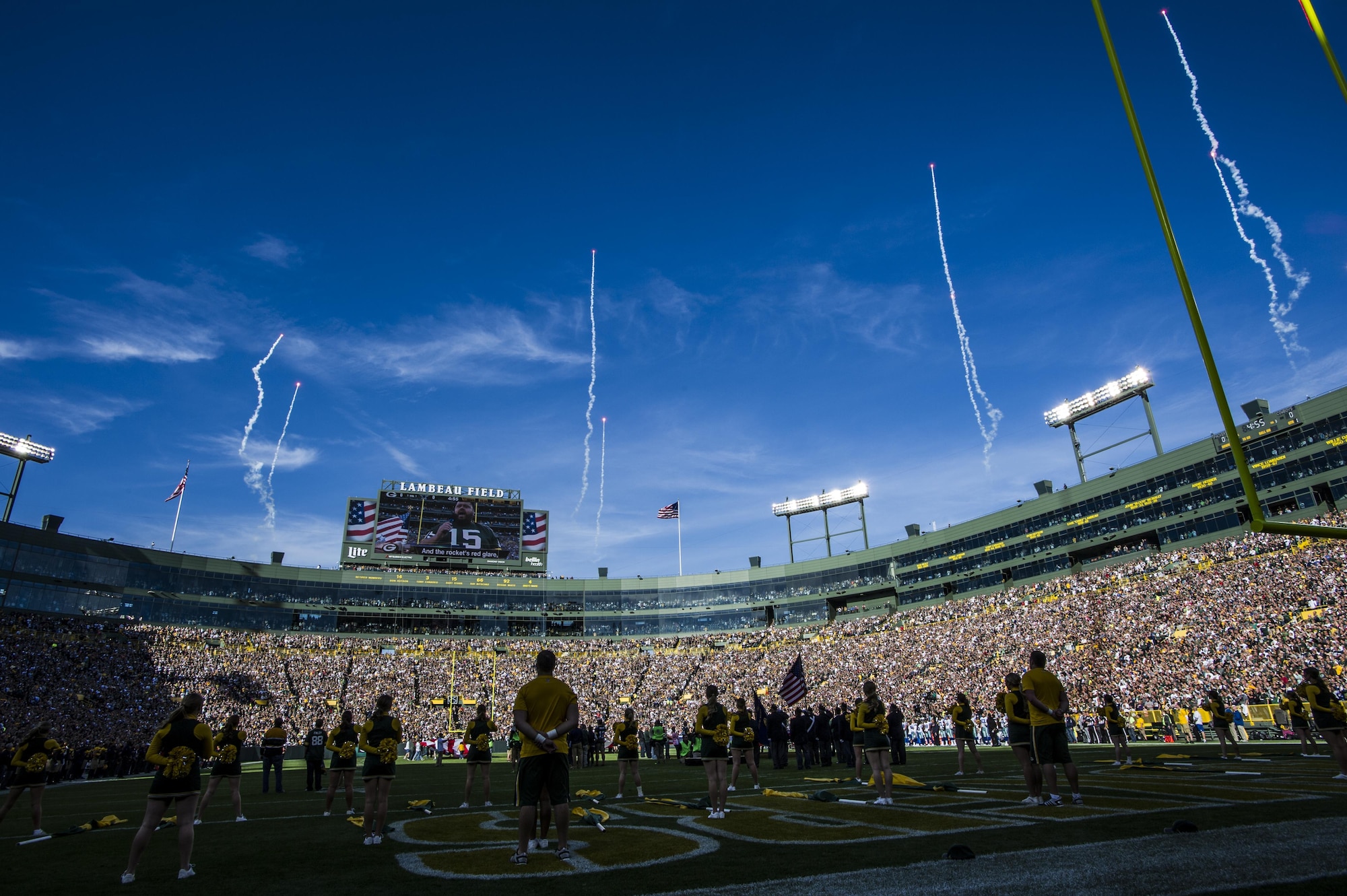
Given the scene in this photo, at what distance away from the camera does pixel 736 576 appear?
8650cm

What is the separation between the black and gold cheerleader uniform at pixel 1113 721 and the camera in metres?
17.0

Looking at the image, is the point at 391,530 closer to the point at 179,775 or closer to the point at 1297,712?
the point at 179,775

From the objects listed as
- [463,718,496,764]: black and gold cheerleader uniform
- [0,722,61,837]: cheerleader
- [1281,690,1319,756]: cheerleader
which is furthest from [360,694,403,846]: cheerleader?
[1281,690,1319,756]: cheerleader

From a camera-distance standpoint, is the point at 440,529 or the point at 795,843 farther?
the point at 440,529

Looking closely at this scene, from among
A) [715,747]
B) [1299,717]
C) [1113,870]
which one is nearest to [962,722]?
[1299,717]

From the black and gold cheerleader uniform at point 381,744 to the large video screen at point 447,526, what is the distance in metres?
60.6

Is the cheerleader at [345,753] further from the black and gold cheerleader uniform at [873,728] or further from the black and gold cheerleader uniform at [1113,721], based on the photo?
the black and gold cheerleader uniform at [1113,721]

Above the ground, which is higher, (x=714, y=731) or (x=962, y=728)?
(x=714, y=731)

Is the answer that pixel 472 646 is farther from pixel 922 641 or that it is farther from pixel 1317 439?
pixel 1317 439

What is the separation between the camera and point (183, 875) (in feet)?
22.6

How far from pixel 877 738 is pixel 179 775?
9.26m

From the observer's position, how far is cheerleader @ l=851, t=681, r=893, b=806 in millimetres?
10602

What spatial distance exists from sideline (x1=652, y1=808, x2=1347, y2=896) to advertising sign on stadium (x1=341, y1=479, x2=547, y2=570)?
67178mm

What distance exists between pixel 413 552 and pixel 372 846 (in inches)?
2487
